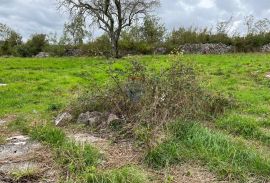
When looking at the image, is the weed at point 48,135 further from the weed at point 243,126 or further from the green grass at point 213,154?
the weed at point 243,126

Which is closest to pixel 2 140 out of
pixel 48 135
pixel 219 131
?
pixel 48 135

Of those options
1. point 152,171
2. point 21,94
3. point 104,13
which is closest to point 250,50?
point 104,13

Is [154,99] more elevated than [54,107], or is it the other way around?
[154,99]

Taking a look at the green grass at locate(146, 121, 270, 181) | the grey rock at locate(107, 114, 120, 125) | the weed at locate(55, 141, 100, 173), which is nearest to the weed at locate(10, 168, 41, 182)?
the weed at locate(55, 141, 100, 173)

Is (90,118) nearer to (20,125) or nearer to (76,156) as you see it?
(20,125)

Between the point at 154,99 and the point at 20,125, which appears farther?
the point at 20,125

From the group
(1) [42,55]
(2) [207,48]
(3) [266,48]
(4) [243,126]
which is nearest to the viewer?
(4) [243,126]

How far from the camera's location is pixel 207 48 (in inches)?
1383

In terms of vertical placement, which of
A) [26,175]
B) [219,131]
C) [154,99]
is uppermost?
[154,99]

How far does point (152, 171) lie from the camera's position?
17.2ft

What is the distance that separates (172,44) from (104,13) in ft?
26.0

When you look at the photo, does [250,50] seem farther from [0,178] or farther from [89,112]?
[0,178]

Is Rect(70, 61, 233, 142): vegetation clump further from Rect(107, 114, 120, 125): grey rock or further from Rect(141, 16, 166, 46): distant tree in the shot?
Rect(141, 16, 166, 46): distant tree

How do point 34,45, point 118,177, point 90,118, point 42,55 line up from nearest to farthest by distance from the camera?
point 118,177
point 90,118
point 42,55
point 34,45
